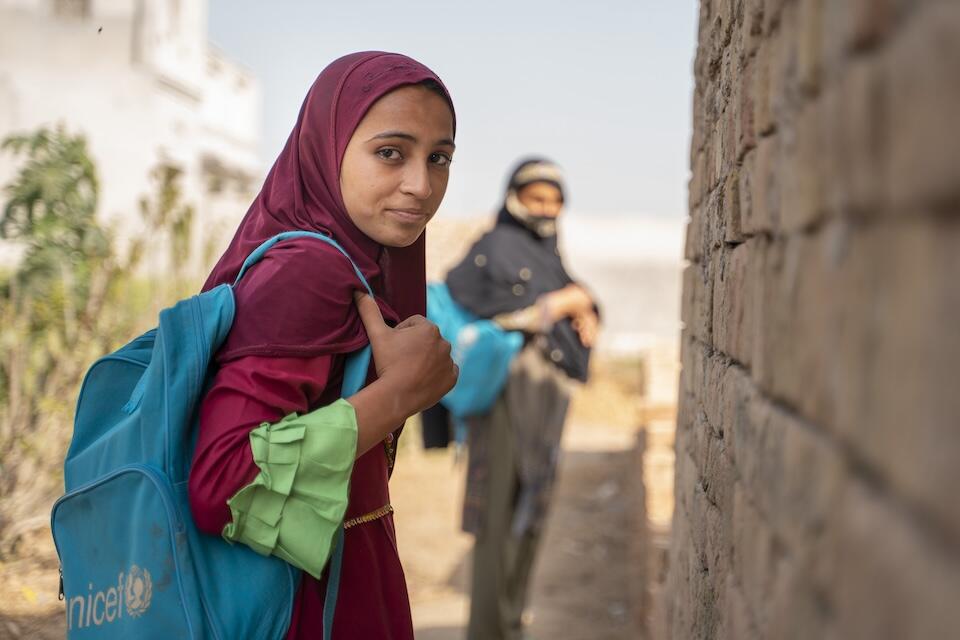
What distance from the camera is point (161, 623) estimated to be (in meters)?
1.68

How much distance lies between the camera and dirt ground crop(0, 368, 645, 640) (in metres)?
3.69

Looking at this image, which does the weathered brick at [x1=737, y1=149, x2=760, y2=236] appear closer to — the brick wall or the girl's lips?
the brick wall

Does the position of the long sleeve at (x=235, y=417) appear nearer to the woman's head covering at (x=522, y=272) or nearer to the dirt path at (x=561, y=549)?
the woman's head covering at (x=522, y=272)

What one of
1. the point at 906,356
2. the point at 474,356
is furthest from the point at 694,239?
the point at 474,356


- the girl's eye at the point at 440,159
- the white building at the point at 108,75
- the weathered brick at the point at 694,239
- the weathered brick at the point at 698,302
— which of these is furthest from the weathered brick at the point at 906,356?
the white building at the point at 108,75

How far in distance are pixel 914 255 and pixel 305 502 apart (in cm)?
113

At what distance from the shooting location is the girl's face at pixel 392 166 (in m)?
1.93

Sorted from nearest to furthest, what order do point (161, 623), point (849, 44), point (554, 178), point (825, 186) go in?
point (849, 44), point (825, 186), point (161, 623), point (554, 178)

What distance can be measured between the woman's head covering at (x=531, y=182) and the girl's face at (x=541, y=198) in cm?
2

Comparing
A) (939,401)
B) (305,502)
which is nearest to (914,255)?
(939,401)

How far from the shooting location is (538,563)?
7.39 meters

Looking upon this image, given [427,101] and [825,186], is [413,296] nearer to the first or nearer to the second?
[427,101]

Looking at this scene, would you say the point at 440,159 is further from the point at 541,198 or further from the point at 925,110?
the point at 541,198

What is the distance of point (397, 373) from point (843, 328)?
93cm
